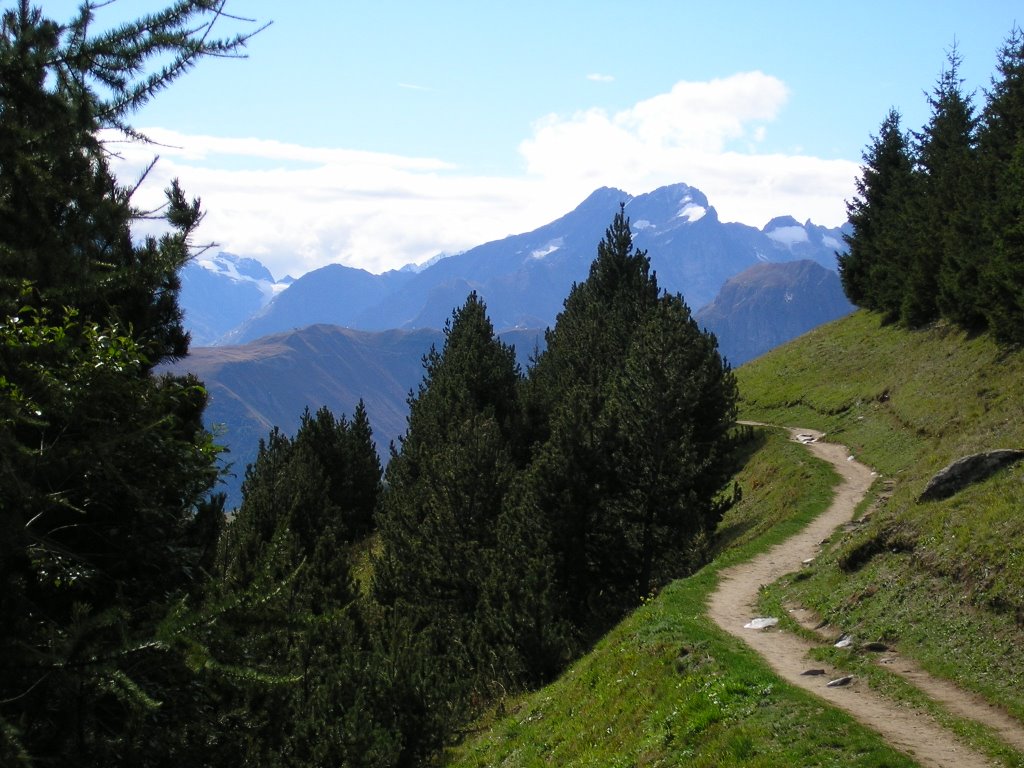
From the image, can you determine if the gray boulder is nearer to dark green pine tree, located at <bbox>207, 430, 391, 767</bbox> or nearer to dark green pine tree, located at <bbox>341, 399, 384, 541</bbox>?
dark green pine tree, located at <bbox>207, 430, 391, 767</bbox>

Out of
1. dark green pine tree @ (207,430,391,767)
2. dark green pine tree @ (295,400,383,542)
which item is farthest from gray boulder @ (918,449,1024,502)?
dark green pine tree @ (295,400,383,542)

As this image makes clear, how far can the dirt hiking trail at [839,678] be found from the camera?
473 inches

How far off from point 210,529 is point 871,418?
39538mm

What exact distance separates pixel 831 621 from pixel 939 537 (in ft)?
10.3

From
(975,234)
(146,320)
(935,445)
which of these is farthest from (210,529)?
(975,234)

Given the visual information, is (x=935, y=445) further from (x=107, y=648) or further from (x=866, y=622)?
(x=107, y=648)

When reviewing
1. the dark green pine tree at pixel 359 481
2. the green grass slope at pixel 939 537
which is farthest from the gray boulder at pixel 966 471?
the dark green pine tree at pixel 359 481

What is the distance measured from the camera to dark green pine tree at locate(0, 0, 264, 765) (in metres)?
6.70

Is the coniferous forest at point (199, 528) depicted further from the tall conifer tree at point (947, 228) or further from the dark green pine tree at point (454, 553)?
the tall conifer tree at point (947, 228)

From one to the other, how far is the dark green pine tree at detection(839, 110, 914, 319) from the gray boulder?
4352 centimetres

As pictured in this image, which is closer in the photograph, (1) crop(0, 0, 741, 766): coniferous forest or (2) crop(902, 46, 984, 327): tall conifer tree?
(1) crop(0, 0, 741, 766): coniferous forest

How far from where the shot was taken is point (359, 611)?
2616cm

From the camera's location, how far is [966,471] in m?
22.3

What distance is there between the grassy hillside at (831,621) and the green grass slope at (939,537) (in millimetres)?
48
